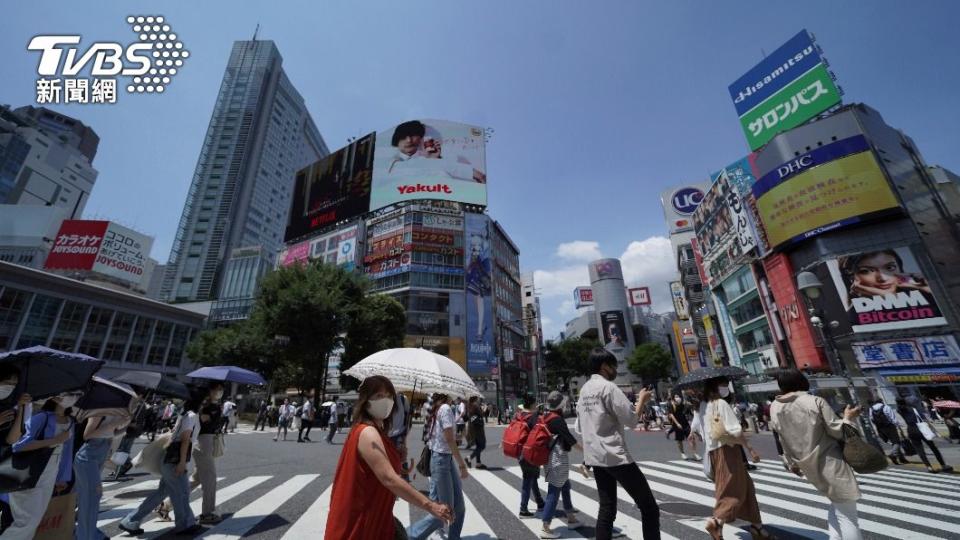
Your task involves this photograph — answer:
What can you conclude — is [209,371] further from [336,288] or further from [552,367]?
[552,367]

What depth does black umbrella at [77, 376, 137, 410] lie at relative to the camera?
4.46 m

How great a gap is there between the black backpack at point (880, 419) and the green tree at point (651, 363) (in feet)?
194

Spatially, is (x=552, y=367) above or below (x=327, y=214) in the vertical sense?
below

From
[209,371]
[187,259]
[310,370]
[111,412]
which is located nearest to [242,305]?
[187,259]

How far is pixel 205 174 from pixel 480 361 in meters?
73.8

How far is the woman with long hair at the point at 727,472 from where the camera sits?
159 inches

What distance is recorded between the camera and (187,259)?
243 ft

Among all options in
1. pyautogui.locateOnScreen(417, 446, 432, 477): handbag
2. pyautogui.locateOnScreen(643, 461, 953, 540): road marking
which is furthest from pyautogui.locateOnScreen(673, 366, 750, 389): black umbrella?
pyautogui.locateOnScreen(417, 446, 432, 477): handbag

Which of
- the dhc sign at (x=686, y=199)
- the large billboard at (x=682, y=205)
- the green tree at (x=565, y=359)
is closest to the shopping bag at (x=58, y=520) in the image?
the green tree at (x=565, y=359)

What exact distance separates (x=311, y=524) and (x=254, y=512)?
1.19 m

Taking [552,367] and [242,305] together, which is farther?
[552,367]

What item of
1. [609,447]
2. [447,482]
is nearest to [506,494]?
[447,482]

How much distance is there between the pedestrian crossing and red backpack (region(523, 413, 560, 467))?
783 millimetres

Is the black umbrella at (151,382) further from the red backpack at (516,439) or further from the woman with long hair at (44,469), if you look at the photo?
the red backpack at (516,439)
